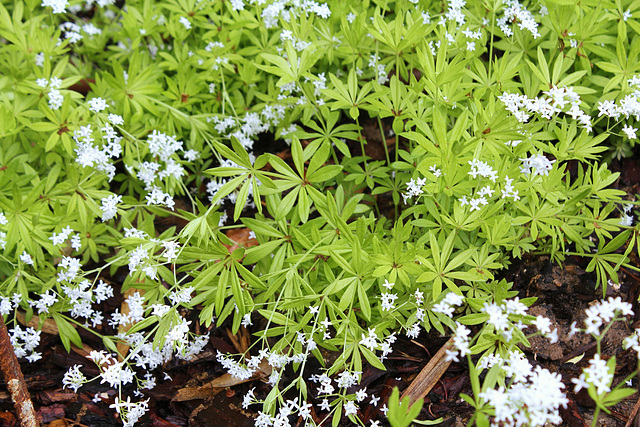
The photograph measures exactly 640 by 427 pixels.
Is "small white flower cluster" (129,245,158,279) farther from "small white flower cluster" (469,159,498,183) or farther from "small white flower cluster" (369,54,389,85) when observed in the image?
"small white flower cluster" (369,54,389,85)

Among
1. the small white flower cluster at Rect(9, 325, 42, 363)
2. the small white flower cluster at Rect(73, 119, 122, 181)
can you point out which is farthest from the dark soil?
the small white flower cluster at Rect(73, 119, 122, 181)

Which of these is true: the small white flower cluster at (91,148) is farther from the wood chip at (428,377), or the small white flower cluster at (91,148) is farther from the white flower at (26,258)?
the wood chip at (428,377)

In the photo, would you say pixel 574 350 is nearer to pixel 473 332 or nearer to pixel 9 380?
pixel 473 332

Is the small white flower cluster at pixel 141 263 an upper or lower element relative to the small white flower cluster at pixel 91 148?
lower

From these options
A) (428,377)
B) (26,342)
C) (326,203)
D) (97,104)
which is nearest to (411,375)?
(428,377)

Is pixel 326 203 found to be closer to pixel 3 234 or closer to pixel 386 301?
pixel 386 301

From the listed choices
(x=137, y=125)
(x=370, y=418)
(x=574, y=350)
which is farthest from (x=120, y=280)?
(x=574, y=350)

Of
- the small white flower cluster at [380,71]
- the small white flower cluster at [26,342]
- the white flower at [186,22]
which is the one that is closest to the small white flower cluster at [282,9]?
the small white flower cluster at [380,71]

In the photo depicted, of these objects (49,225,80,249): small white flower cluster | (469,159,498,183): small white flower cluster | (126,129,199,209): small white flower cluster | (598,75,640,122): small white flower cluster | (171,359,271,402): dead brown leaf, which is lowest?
(171,359,271,402): dead brown leaf

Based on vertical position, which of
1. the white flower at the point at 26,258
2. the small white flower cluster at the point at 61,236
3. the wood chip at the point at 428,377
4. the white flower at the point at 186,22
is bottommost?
the wood chip at the point at 428,377
